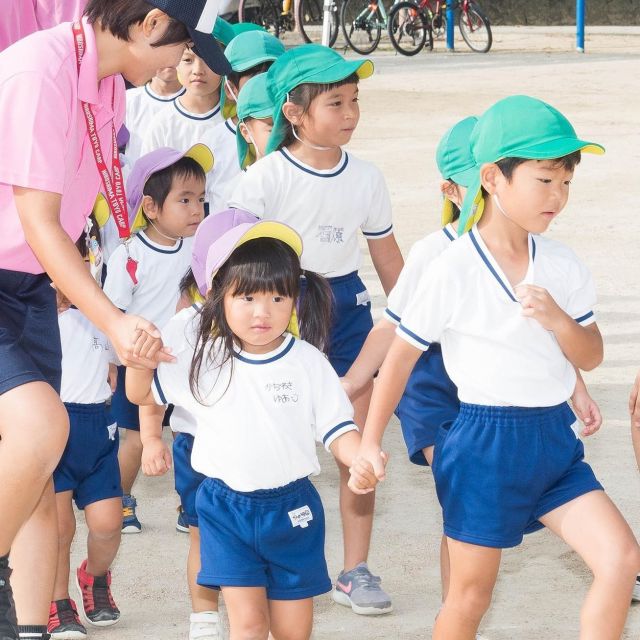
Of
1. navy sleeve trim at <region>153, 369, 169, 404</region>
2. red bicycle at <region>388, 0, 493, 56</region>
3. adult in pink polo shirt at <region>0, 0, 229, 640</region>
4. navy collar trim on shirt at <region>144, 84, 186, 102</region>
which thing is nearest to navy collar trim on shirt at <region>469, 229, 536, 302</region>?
adult in pink polo shirt at <region>0, 0, 229, 640</region>

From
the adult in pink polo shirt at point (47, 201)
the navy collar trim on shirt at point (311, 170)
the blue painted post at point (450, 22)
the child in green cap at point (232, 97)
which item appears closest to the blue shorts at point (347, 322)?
the navy collar trim on shirt at point (311, 170)

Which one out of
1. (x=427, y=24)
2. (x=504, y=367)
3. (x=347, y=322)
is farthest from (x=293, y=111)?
(x=427, y=24)

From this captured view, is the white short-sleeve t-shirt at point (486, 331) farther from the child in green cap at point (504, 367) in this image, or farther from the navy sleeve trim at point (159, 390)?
the navy sleeve trim at point (159, 390)

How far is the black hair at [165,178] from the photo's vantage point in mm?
5027

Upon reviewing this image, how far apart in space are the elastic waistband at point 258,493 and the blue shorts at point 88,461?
2.83ft

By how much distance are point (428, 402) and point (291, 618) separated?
31.6 inches

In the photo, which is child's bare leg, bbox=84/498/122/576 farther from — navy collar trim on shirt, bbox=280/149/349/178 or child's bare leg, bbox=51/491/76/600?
navy collar trim on shirt, bbox=280/149/349/178

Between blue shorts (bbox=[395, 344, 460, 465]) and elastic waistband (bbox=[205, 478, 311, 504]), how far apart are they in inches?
22.4

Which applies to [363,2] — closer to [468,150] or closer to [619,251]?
[619,251]

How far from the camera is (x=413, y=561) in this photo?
4789mm

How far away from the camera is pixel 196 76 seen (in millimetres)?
6016

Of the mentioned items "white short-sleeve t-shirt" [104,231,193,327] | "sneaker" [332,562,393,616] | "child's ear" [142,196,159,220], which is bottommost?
"sneaker" [332,562,393,616]

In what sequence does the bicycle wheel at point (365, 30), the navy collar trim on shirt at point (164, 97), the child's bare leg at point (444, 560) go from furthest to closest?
the bicycle wheel at point (365, 30) → the navy collar trim on shirt at point (164, 97) → the child's bare leg at point (444, 560)

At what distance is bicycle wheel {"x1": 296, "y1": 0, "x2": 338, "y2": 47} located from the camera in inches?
843
